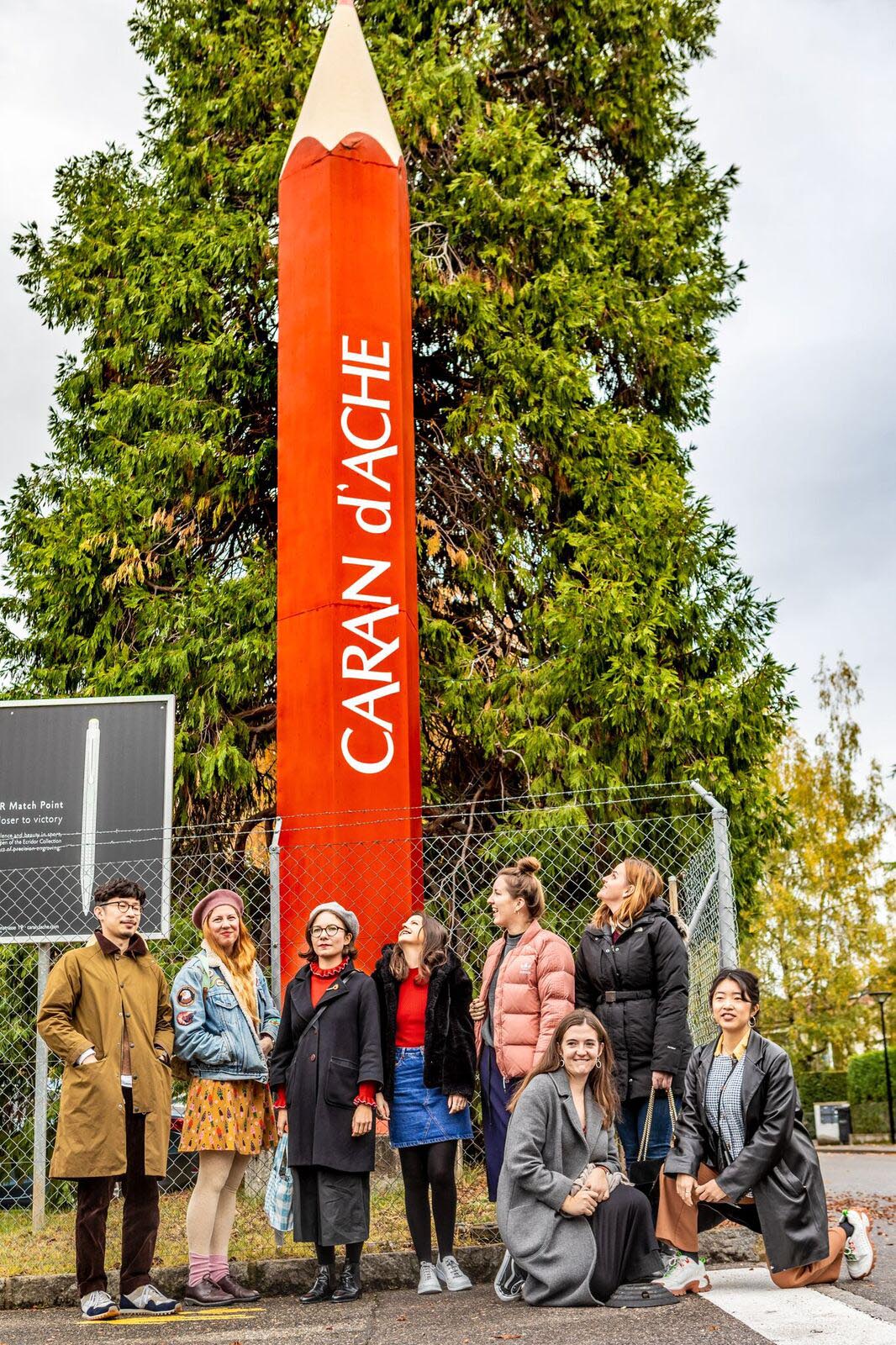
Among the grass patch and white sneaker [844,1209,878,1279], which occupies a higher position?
white sneaker [844,1209,878,1279]

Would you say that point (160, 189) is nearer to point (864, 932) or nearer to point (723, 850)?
point (723, 850)

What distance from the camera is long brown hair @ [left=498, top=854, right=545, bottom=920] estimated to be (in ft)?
20.6

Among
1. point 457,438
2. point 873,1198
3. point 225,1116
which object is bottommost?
point 873,1198

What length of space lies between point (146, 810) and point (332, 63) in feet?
21.5

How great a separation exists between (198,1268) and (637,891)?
260cm

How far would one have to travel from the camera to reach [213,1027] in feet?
20.4

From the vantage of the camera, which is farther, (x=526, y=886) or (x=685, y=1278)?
(x=526, y=886)

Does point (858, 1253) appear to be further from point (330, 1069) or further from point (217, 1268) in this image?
point (217, 1268)

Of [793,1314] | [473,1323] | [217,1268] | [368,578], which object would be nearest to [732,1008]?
[793,1314]

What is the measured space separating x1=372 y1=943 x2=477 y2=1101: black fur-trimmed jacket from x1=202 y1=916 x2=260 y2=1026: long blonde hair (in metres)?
0.68

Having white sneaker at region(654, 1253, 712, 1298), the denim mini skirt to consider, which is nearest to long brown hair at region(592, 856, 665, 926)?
the denim mini skirt

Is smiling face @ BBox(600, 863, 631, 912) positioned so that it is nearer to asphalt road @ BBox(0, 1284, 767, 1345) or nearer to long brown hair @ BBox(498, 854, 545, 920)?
long brown hair @ BBox(498, 854, 545, 920)

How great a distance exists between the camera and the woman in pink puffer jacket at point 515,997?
19.9ft

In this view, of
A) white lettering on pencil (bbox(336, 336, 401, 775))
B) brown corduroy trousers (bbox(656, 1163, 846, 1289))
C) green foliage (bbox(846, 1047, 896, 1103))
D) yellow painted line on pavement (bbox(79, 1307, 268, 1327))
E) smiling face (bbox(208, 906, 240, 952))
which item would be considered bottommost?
green foliage (bbox(846, 1047, 896, 1103))
